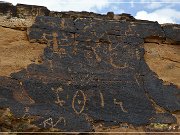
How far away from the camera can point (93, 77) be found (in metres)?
5.62

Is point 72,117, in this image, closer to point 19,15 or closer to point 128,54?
point 128,54

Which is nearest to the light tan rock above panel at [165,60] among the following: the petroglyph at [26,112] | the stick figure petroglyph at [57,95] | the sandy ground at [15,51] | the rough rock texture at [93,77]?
the rough rock texture at [93,77]

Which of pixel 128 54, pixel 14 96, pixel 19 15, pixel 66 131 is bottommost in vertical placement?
pixel 66 131

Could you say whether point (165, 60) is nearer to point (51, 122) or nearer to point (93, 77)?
point (93, 77)

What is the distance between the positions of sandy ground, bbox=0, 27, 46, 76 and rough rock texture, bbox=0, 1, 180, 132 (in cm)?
9

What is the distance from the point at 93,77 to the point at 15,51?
1.25 meters

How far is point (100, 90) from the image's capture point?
17.9 ft

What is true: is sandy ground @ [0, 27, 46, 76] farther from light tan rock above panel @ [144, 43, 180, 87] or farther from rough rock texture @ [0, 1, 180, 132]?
light tan rock above panel @ [144, 43, 180, 87]

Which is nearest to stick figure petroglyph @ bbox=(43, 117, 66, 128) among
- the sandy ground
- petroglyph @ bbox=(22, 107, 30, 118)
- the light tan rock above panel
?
petroglyph @ bbox=(22, 107, 30, 118)

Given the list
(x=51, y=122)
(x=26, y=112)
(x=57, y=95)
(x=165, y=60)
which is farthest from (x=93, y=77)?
(x=165, y=60)

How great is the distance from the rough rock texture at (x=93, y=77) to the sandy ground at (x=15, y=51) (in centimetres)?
9

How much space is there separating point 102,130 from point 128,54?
1556mm

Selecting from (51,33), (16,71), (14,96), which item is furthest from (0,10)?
(14,96)

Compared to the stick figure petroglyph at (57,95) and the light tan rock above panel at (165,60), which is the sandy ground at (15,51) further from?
the light tan rock above panel at (165,60)
